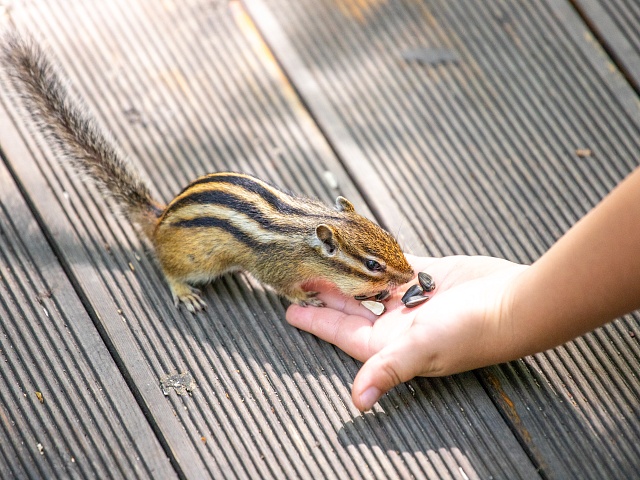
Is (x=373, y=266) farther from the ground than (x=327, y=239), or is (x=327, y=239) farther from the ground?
(x=327, y=239)

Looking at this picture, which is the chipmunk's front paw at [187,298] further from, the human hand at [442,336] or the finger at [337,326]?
the human hand at [442,336]

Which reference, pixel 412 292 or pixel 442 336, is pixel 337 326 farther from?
pixel 442 336

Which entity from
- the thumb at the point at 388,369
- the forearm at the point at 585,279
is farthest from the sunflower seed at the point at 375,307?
the forearm at the point at 585,279

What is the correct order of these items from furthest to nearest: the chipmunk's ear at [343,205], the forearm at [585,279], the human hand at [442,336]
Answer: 1. the chipmunk's ear at [343,205]
2. the human hand at [442,336]
3. the forearm at [585,279]

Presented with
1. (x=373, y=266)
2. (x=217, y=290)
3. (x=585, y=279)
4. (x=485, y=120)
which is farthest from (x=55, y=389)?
(x=485, y=120)

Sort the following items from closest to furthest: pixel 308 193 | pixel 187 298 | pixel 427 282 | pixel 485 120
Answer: pixel 427 282 → pixel 187 298 → pixel 308 193 → pixel 485 120

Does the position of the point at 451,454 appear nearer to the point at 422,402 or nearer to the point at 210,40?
the point at 422,402
